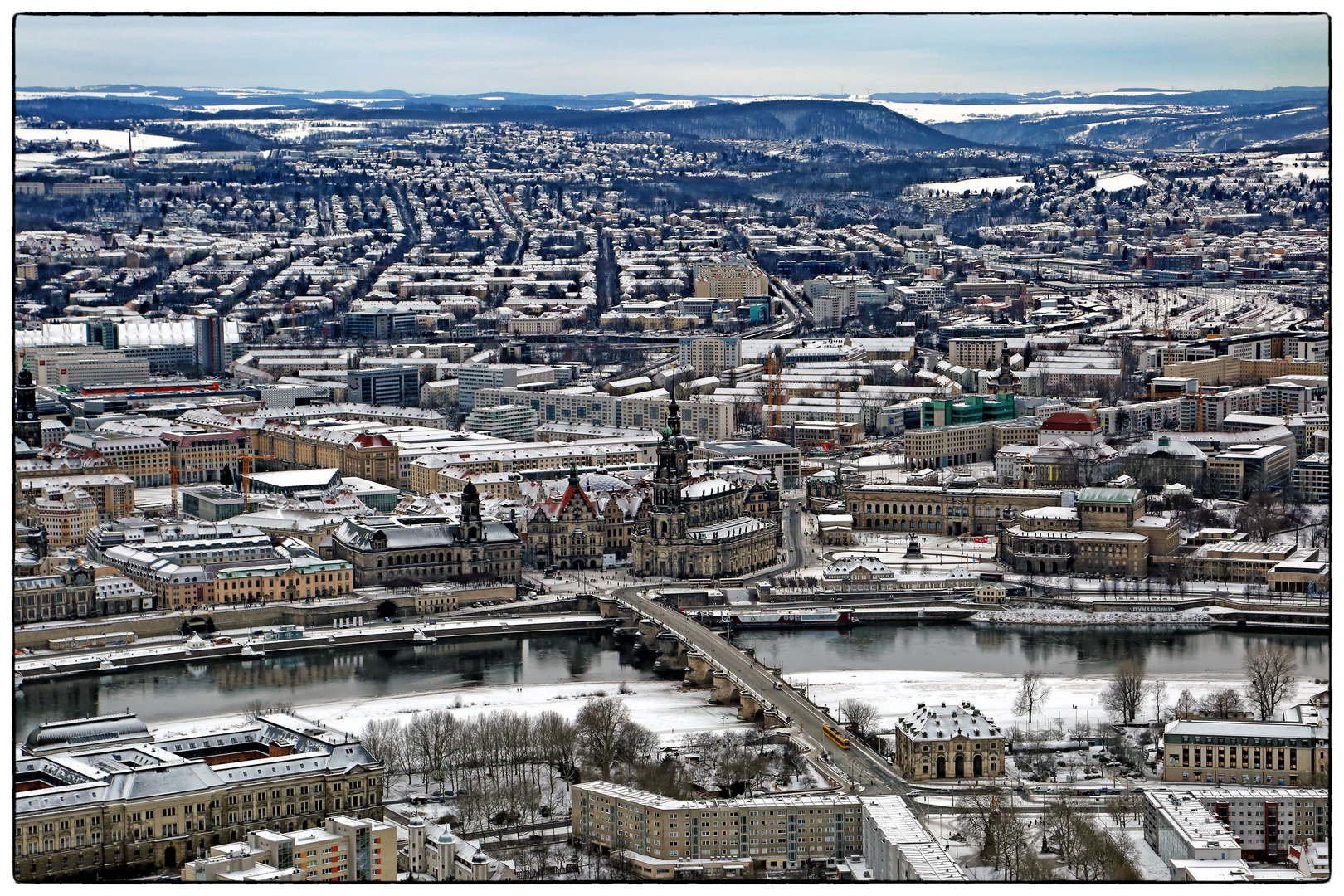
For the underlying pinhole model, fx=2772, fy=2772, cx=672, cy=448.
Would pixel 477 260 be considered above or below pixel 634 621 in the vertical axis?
above

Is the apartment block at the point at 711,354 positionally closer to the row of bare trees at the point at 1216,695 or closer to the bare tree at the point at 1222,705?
the row of bare trees at the point at 1216,695

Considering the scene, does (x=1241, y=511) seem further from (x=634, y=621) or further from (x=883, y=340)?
(x=883, y=340)

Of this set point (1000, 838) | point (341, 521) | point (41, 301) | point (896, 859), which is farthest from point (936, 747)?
point (41, 301)

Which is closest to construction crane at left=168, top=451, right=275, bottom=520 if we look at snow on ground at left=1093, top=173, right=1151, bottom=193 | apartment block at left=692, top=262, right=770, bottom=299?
apartment block at left=692, top=262, right=770, bottom=299

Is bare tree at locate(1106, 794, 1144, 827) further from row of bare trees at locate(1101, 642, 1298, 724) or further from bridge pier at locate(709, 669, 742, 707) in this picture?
bridge pier at locate(709, 669, 742, 707)

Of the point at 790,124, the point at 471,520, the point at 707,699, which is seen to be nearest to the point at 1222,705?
the point at 707,699
